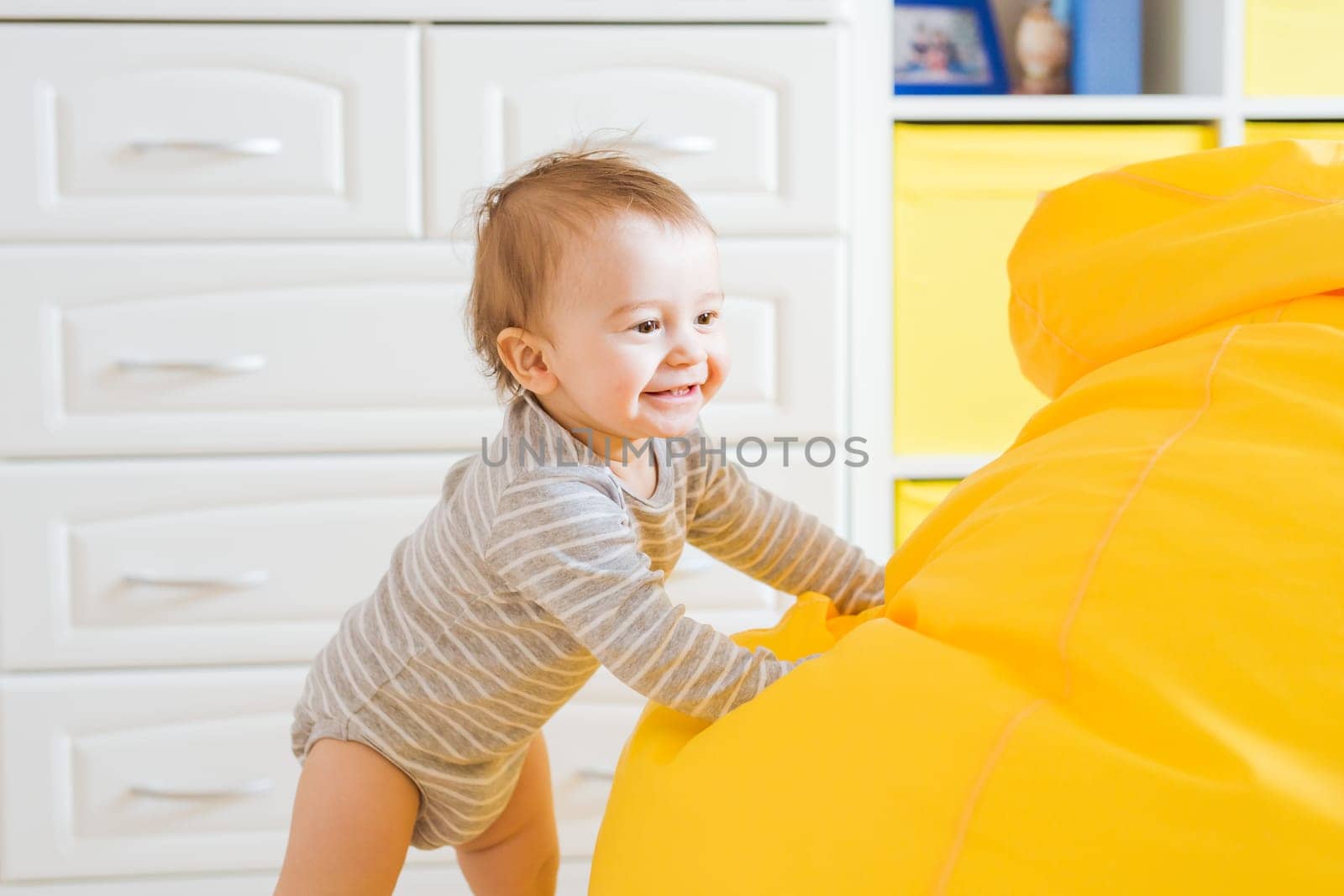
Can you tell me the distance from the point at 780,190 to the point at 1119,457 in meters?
0.85

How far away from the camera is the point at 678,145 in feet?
4.40

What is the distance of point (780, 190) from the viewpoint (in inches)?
54.0

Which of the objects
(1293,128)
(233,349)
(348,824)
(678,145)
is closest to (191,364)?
(233,349)

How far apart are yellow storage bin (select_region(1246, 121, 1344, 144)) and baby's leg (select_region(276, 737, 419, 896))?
49.2 inches

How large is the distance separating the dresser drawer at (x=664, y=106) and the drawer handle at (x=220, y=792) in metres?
0.64

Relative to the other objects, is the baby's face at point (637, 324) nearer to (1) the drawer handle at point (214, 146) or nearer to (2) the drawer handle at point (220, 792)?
(1) the drawer handle at point (214, 146)

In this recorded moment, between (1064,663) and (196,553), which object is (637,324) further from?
(196,553)

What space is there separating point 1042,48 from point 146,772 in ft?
4.67

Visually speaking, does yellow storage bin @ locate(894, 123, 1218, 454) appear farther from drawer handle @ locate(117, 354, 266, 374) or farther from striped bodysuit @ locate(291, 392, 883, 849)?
drawer handle @ locate(117, 354, 266, 374)

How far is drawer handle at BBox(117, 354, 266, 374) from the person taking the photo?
1332mm

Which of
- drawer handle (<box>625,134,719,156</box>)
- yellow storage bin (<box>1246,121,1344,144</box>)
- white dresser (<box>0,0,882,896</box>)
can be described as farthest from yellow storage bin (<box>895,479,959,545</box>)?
yellow storage bin (<box>1246,121,1344,144</box>)

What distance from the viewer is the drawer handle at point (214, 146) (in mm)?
1314

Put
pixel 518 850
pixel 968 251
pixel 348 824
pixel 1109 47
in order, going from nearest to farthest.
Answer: pixel 348 824, pixel 518 850, pixel 968 251, pixel 1109 47

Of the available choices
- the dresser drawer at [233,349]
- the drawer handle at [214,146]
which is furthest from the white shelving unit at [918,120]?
→ the drawer handle at [214,146]
